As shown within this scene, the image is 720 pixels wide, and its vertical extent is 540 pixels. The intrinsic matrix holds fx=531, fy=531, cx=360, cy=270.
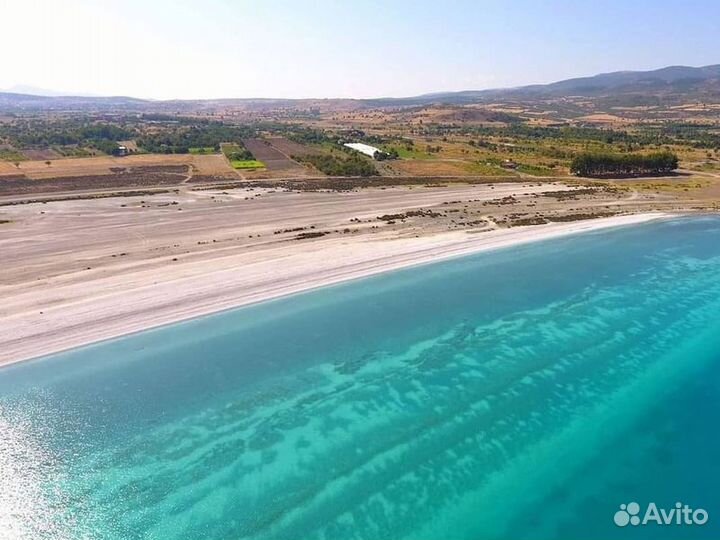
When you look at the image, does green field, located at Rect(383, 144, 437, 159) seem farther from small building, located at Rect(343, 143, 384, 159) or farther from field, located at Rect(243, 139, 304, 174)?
field, located at Rect(243, 139, 304, 174)

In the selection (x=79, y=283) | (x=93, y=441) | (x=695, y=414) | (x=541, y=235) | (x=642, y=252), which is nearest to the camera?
(x=93, y=441)

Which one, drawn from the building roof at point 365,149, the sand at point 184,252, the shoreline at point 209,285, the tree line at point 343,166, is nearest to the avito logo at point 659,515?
the shoreline at point 209,285

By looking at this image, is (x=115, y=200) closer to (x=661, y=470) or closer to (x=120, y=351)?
(x=120, y=351)

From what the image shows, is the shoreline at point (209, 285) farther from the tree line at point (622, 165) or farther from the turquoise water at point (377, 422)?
the tree line at point (622, 165)

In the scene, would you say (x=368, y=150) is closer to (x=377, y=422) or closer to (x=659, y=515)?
(x=377, y=422)

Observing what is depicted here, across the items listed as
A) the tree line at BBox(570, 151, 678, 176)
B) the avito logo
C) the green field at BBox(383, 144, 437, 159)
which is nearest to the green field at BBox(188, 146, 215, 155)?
the green field at BBox(383, 144, 437, 159)

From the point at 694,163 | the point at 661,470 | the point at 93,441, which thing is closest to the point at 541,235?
the point at 661,470
